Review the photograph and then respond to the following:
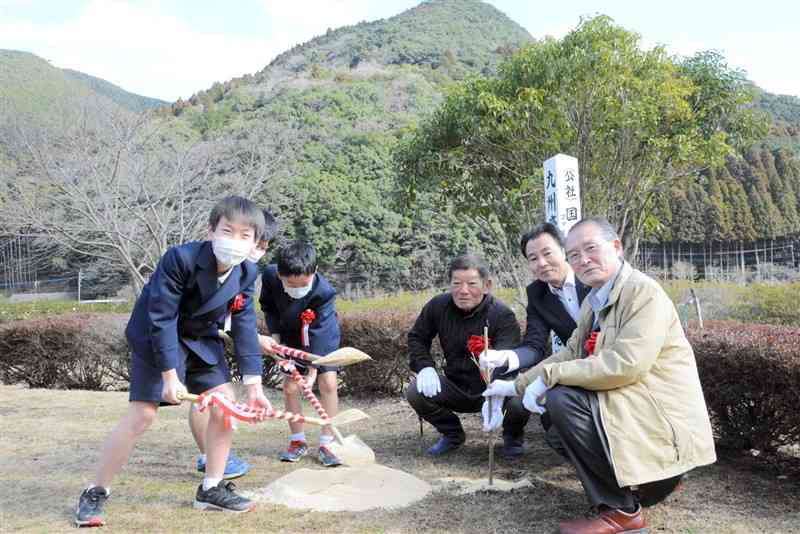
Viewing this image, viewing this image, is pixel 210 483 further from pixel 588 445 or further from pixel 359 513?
pixel 588 445

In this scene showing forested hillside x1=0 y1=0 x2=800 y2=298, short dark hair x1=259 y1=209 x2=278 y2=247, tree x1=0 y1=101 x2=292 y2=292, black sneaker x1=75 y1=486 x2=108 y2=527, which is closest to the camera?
black sneaker x1=75 y1=486 x2=108 y2=527

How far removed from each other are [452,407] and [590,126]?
715 cm

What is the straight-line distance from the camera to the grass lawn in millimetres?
2662

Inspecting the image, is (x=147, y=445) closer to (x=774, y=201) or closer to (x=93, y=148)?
(x=93, y=148)

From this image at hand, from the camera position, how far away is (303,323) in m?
3.88

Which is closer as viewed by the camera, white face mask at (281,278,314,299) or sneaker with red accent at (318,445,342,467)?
sneaker with red accent at (318,445,342,467)

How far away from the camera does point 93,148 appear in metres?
13.5

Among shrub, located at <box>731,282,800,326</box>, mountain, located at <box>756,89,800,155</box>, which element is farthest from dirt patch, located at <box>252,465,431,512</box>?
mountain, located at <box>756,89,800,155</box>

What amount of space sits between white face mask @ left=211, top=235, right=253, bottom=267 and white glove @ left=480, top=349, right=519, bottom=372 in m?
1.26

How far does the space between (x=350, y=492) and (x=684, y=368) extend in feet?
5.24

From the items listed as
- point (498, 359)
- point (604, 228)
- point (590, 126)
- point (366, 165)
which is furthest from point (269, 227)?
point (366, 165)

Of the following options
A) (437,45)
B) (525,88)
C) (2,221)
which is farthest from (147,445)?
(437,45)

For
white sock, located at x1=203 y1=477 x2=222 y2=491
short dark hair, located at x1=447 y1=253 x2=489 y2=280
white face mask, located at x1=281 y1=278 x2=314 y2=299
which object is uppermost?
short dark hair, located at x1=447 y1=253 x2=489 y2=280

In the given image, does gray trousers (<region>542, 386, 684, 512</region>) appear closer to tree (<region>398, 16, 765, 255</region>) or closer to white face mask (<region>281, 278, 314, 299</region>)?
white face mask (<region>281, 278, 314, 299</region>)
